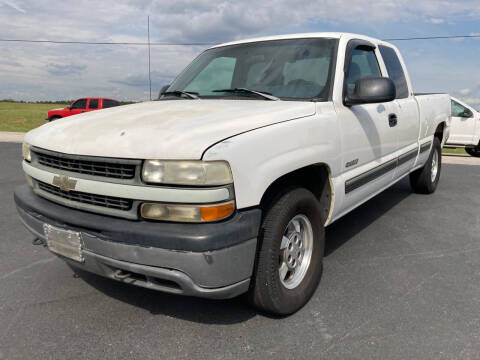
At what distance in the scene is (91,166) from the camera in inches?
89.3

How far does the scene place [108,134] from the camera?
7.50ft

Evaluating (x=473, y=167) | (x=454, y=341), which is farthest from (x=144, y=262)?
(x=473, y=167)

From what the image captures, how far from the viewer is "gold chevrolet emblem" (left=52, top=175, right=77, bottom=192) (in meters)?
2.32

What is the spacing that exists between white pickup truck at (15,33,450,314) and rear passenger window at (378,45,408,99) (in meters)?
0.81

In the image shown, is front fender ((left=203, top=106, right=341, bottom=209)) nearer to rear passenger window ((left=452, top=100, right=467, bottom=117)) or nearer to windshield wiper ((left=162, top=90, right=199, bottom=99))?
windshield wiper ((left=162, top=90, right=199, bottom=99))

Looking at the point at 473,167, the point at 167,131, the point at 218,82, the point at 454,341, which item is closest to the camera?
the point at 167,131

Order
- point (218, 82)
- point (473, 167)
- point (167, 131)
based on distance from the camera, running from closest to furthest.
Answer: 1. point (167, 131)
2. point (218, 82)
3. point (473, 167)

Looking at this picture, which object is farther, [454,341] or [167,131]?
[454,341]

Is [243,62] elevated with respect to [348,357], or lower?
elevated

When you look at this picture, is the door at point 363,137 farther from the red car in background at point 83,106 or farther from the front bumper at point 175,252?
the red car in background at point 83,106

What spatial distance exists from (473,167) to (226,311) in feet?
26.0

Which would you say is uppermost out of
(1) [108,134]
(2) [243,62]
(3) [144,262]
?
(2) [243,62]

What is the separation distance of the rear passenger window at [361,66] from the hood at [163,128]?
2.42ft

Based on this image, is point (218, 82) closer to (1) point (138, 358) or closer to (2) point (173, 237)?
(2) point (173, 237)
